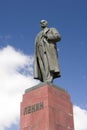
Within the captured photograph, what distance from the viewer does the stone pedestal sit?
39.6ft

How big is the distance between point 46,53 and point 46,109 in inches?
116

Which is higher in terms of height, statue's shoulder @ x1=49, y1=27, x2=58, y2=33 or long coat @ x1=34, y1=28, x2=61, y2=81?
statue's shoulder @ x1=49, y1=27, x2=58, y2=33

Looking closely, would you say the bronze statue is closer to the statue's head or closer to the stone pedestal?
the statue's head

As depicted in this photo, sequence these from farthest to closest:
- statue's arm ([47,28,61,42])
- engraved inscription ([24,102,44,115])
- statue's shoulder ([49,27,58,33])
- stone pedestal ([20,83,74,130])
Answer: statue's shoulder ([49,27,58,33]), statue's arm ([47,28,61,42]), engraved inscription ([24,102,44,115]), stone pedestal ([20,83,74,130])

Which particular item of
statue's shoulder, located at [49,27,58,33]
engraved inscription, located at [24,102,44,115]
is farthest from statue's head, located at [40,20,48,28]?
engraved inscription, located at [24,102,44,115]

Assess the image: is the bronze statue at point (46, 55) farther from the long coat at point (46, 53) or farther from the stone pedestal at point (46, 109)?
the stone pedestal at point (46, 109)

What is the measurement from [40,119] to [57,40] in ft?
12.9

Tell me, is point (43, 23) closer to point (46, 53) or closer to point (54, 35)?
point (54, 35)

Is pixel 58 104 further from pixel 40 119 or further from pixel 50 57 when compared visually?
pixel 50 57

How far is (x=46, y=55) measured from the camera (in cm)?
1398

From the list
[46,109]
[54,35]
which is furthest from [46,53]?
[46,109]

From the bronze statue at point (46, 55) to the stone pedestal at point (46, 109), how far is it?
781mm

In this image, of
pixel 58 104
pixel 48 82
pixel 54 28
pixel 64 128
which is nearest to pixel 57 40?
pixel 54 28

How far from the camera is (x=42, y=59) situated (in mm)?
14086
